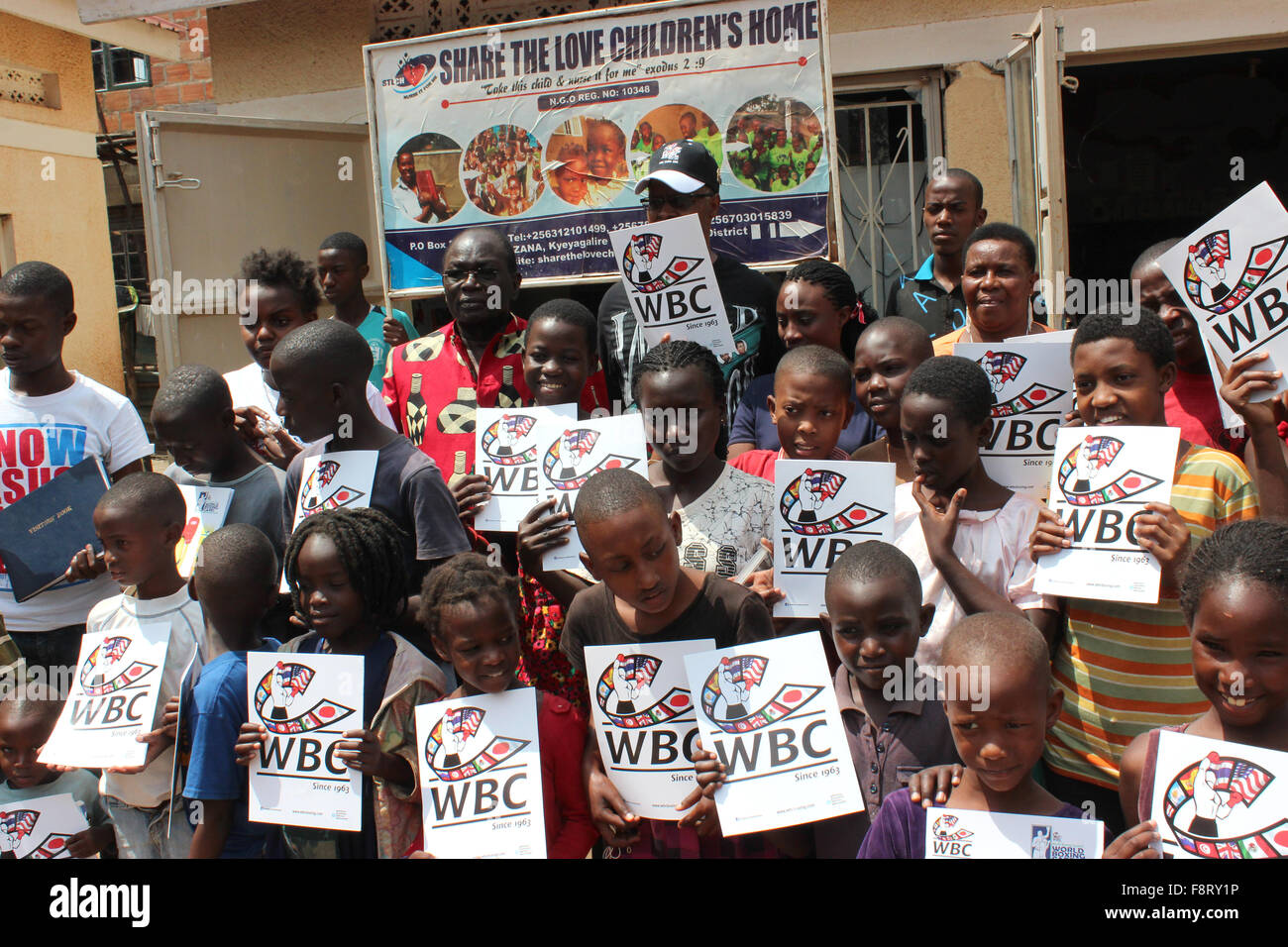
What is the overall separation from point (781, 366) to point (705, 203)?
118cm

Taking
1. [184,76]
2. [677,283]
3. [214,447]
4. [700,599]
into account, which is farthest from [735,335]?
[184,76]

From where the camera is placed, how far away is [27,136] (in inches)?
397

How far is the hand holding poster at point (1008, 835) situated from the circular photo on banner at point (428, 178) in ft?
16.6

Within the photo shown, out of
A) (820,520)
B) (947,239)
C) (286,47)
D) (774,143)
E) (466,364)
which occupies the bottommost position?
(820,520)

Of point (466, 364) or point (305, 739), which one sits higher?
point (466, 364)

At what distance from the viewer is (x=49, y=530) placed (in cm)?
378

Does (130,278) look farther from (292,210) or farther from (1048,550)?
(1048,550)

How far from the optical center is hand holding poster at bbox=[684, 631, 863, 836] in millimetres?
2621

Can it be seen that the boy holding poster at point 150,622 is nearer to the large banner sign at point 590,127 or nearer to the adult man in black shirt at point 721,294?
the adult man in black shirt at point 721,294

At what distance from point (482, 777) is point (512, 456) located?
1177 mm

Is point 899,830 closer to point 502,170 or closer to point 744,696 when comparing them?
point 744,696

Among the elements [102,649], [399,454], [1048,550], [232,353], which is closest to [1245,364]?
[1048,550]

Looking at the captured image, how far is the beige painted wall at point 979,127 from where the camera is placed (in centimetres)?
690
